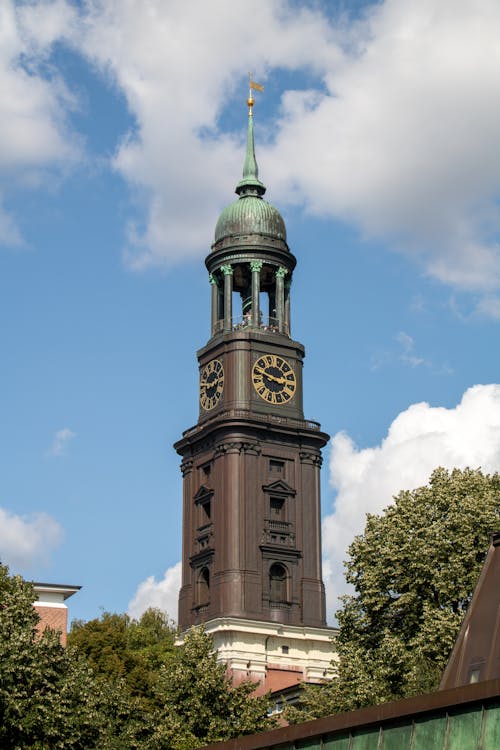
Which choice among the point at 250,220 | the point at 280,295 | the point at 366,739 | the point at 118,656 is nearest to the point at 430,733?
the point at 366,739

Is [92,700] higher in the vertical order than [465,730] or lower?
higher

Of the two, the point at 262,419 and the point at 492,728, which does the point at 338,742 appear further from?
the point at 262,419

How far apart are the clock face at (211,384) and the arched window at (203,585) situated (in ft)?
40.2

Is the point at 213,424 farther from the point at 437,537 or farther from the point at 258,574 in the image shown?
the point at 437,537

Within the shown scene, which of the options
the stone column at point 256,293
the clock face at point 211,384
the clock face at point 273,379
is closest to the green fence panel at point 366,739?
the clock face at point 273,379

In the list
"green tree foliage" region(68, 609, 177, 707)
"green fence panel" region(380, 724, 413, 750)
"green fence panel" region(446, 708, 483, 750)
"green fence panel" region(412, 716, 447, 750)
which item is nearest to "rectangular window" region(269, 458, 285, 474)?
"green tree foliage" region(68, 609, 177, 707)

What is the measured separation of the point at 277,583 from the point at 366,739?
67.3 meters

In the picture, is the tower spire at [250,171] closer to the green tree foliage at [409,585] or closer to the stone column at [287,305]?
the stone column at [287,305]

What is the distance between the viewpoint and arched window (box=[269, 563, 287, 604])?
4043 inches

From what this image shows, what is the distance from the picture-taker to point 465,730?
33.0 metres

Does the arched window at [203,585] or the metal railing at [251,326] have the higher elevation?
the metal railing at [251,326]

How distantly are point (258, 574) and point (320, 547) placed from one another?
19.6 ft

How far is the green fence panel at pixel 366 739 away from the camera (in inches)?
1412

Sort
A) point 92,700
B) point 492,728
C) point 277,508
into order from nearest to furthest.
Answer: point 492,728
point 92,700
point 277,508
